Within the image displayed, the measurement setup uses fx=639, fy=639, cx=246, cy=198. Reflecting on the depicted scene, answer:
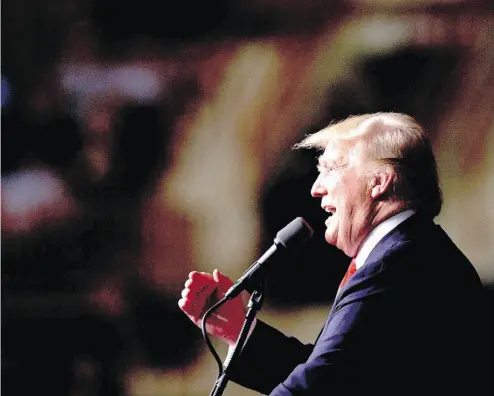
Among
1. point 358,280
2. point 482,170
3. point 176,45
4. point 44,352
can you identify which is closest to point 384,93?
point 482,170

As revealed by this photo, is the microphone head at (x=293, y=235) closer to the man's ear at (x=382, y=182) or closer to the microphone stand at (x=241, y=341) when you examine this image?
the microphone stand at (x=241, y=341)

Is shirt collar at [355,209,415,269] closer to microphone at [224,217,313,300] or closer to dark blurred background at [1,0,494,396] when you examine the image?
microphone at [224,217,313,300]

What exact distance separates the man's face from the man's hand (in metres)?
0.29

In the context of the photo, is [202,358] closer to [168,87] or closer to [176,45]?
[168,87]

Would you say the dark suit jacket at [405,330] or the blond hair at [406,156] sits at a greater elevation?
the blond hair at [406,156]

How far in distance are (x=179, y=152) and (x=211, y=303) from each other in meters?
0.84

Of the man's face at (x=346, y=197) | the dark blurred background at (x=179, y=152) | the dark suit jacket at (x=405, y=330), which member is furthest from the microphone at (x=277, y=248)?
the dark blurred background at (x=179, y=152)

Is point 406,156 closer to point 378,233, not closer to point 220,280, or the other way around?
point 378,233

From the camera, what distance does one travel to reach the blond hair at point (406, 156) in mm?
1436

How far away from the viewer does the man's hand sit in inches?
58.5

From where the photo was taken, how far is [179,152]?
2.25m

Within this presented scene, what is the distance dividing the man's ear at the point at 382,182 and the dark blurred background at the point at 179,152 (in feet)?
2.17

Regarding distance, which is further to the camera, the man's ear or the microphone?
the man's ear

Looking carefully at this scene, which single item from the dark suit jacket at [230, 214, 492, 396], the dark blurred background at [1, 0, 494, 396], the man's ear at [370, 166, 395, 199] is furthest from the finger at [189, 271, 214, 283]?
the dark blurred background at [1, 0, 494, 396]
